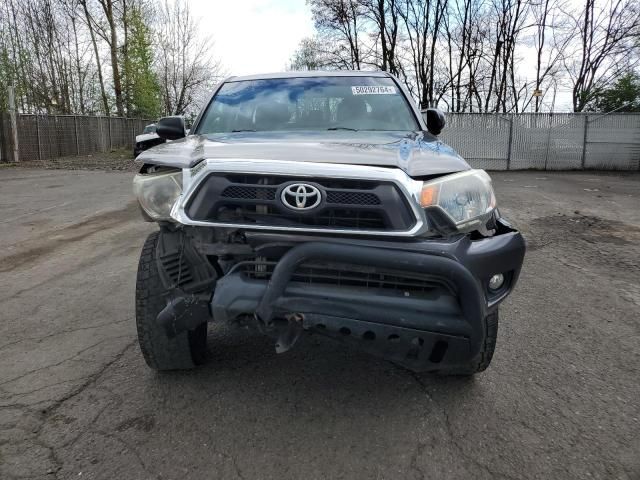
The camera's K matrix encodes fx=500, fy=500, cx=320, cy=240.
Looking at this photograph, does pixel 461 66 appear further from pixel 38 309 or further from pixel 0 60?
pixel 38 309

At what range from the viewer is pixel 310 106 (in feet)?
12.0

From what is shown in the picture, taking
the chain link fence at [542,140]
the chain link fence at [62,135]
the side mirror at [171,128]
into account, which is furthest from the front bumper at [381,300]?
the chain link fence at [62,135]

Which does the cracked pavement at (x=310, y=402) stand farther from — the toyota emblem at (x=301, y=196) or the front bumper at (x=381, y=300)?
the toyota emblem at (x=301, y=196)

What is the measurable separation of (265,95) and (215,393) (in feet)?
7.46

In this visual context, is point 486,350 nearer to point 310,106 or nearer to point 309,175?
point 309,175

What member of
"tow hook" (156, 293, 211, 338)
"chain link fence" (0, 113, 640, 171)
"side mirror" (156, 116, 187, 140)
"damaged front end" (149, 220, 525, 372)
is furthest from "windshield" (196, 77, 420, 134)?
"chain link fence" (0, 113, 640, 171)

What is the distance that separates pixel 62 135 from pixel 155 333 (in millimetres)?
23328

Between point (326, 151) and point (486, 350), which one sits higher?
point (326, 151)

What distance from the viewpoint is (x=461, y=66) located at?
2891cm

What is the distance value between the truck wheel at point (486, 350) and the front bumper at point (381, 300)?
46 cm

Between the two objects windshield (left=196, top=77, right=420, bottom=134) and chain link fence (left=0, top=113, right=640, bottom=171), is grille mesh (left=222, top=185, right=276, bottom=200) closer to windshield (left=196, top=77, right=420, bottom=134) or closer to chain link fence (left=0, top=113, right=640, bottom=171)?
windshield (left=196, top=77, right=420, bottom=134)

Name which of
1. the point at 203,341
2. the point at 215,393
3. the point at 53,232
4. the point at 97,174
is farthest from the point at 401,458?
the point at 97,174

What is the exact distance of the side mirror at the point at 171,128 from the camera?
368 centimetres

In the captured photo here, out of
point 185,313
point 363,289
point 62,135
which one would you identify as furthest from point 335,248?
point 62,135
